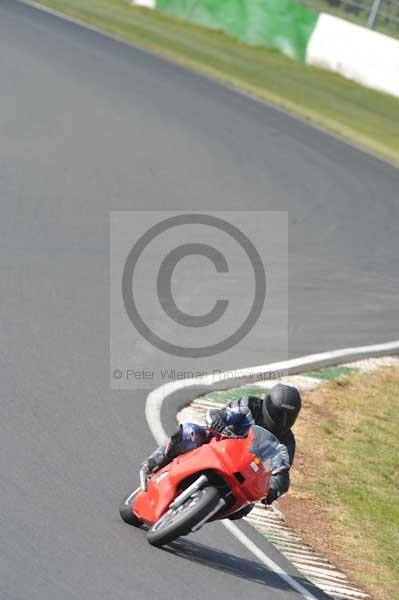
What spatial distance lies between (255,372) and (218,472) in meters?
4.77

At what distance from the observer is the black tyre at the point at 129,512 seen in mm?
7950

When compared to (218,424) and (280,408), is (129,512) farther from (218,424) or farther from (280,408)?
(280,408)

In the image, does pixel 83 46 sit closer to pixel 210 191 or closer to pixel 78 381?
pixel 210 191

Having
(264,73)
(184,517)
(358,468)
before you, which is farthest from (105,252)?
(264,73)

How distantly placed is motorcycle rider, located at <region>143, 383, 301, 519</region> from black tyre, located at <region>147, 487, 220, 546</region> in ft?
1.35

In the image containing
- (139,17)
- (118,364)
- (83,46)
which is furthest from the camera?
(139,17)

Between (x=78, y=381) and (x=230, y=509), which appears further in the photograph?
(x=78, y=381)

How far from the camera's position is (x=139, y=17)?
102 ft

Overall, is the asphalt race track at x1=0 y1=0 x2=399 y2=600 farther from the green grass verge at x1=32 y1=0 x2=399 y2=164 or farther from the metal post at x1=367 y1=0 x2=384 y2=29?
the metal post at x1=367 y1=0 x2=384 y2=29

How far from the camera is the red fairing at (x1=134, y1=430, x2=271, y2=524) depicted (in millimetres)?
7488

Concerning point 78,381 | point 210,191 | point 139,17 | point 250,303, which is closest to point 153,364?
point 78,381

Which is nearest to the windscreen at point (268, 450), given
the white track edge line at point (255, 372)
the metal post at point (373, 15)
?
the white track edge line at point (255, 372)

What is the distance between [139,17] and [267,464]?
24.9 m

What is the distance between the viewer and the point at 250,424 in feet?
25.4
